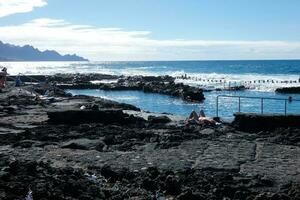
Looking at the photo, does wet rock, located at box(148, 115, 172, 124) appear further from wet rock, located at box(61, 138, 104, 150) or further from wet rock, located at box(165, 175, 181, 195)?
wet rock, located at box(165, 175, 181, 195)

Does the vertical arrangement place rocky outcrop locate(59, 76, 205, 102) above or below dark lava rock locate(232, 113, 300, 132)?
below

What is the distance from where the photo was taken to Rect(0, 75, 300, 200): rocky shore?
37.6 feet

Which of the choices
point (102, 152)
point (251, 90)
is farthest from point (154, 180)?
point (251, 90)

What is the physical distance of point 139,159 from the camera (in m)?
15.4

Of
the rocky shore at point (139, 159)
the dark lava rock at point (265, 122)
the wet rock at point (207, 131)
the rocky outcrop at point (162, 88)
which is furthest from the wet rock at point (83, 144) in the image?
the rocky outcrop at point (162, 88)

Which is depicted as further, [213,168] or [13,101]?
[13,101]

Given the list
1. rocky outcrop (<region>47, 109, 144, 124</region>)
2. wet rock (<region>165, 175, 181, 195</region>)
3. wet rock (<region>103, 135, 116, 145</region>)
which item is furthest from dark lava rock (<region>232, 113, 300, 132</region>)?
wet rock (<region>165, 175, 181, 195</region>)

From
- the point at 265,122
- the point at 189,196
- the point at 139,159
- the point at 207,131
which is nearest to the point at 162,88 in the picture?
the point at 265,122

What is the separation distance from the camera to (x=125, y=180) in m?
12.8

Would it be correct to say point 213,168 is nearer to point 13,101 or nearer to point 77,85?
point 13,101

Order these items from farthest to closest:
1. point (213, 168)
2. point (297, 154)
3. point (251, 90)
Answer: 1. point (251, 90)
2. point (297, 154)
3. point (213, 168)

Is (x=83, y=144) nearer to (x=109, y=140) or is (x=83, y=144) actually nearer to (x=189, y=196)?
(x=109, y=140)

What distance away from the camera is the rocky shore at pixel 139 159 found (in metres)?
11.4

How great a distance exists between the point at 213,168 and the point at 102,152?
13.5ft
